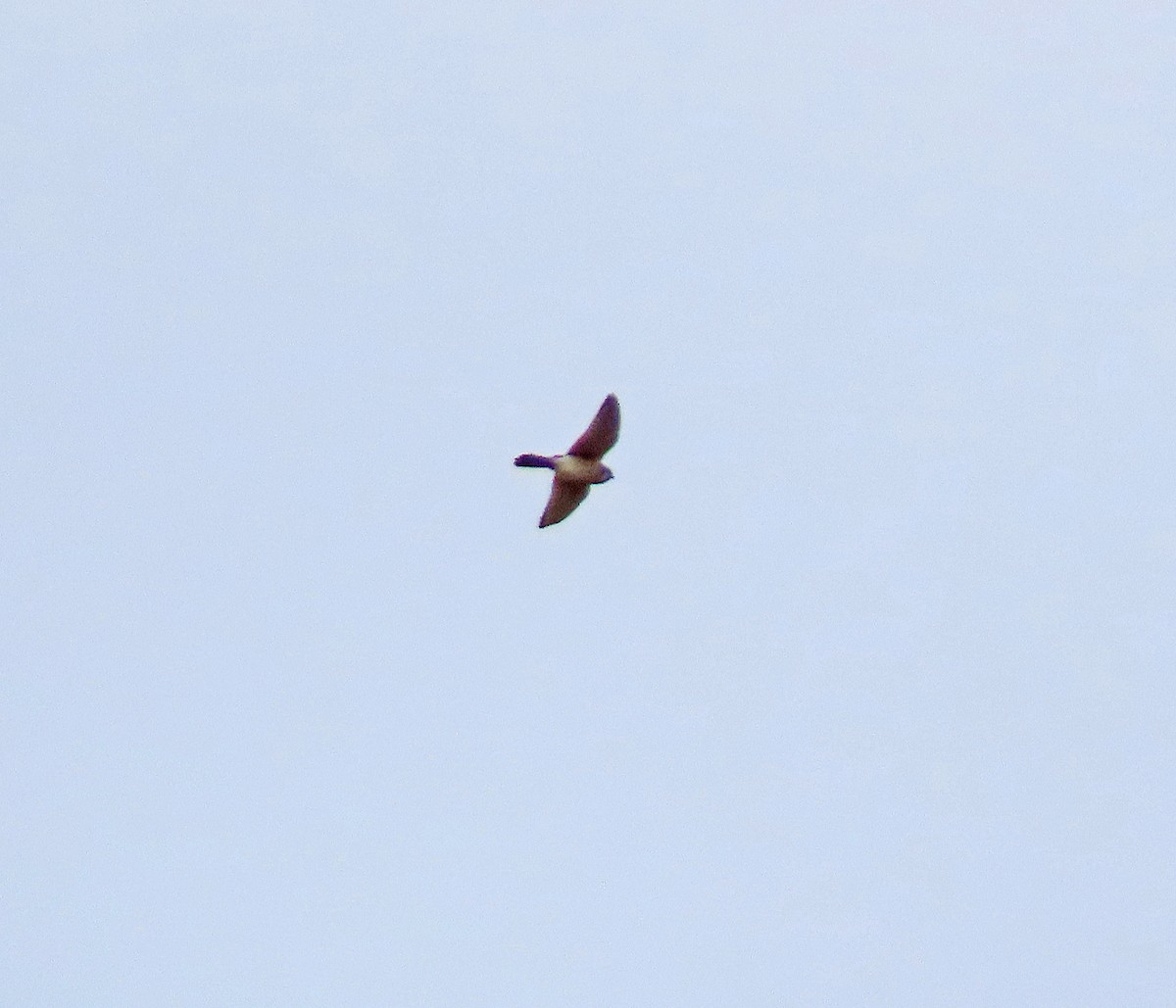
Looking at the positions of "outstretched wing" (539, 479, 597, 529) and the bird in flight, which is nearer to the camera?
the bird in flight

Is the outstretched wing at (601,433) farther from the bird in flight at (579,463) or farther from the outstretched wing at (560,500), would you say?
the outstretched wing at (560,500)

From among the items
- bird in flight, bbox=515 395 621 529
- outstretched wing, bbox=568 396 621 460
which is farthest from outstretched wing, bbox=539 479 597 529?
outstretched wing, bbox=568 396 621 460

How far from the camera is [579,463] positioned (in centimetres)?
2823

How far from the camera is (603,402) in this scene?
27594 mm

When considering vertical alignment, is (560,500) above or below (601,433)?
below

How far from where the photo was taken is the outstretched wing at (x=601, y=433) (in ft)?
90.6

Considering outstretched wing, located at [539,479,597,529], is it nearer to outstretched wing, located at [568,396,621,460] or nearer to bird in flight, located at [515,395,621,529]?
bird in flight, located at [515,395,621,529]

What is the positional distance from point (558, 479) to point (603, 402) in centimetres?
159

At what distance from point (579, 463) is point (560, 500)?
0.72 meters

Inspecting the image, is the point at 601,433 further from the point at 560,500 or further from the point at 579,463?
the point at 560,500

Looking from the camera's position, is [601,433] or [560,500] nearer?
[601,433]

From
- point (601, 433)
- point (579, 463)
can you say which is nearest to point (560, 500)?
point (579, 463)

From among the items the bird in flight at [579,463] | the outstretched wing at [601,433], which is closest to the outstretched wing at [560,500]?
the bird in flight at [579,463]

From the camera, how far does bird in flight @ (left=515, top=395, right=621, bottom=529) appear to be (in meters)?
27.7
